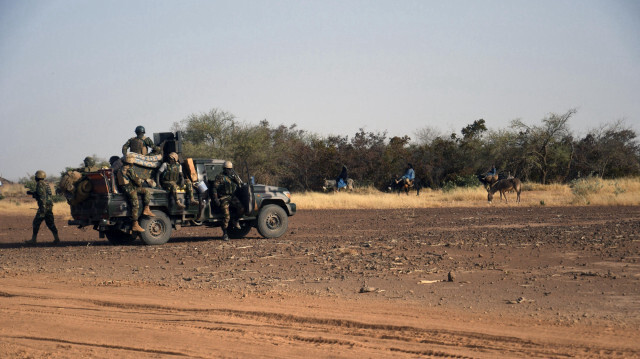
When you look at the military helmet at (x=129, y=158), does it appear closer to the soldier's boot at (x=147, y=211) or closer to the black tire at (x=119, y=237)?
the soldier's boot at (x=147, y=211)

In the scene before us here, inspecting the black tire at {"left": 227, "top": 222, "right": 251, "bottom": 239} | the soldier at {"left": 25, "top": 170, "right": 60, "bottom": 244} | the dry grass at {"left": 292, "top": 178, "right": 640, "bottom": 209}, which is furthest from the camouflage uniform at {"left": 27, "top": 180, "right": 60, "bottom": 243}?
the dry grass at {"left": 292, "top": 178, "right": 640, "bottom": 209}

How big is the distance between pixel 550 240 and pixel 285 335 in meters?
9.44

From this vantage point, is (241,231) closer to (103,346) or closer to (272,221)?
(272,221)

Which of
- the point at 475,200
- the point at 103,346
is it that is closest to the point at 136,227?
the point at 103,346

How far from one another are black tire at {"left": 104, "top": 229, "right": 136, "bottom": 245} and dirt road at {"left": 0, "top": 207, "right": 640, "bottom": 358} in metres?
0.65

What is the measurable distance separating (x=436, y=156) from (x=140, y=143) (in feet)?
112

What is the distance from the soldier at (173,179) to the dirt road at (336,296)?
4.05 ft

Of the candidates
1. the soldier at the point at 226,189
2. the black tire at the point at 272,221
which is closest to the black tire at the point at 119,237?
the soldier at the point at 226,189

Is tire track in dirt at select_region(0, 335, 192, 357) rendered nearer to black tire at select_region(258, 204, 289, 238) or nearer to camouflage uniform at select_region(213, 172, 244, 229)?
camouflage uniform at select_region(213, 172, 244, 229)

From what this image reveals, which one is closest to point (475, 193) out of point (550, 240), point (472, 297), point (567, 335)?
point (550, 240)

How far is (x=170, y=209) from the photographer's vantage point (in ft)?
53.4

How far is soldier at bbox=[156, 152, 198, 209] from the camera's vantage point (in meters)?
16.2

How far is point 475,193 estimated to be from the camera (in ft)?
114

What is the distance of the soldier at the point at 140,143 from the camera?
54.4 ft
